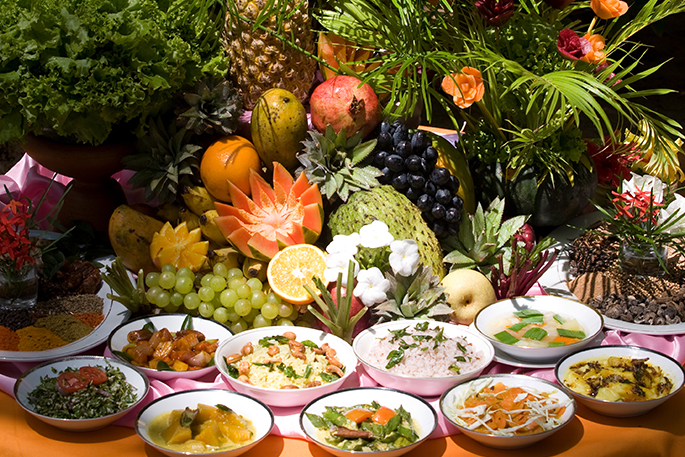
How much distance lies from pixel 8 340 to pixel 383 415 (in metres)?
1.12

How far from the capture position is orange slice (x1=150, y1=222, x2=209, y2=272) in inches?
81.4

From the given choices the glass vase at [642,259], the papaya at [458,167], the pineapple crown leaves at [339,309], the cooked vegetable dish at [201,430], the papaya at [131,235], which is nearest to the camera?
the cooked vegetable dish at [201,430]

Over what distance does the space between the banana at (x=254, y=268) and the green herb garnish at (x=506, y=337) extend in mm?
795

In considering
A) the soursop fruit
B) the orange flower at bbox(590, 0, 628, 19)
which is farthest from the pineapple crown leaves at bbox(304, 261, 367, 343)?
the orange flower at bbox(590, 0, 628, 19)

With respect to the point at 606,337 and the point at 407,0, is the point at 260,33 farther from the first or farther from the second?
the point at 606,337

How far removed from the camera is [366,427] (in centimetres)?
136

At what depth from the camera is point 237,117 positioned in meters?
2.25

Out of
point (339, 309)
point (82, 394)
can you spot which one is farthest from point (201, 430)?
point (339, 309)

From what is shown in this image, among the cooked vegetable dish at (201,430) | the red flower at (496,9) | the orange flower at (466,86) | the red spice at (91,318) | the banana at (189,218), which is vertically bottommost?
the red spice at (91,318)

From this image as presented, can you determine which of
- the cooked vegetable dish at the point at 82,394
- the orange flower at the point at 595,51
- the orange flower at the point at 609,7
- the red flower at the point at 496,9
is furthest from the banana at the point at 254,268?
the orange flower at the point at 609,7

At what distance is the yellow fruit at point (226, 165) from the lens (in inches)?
84.4

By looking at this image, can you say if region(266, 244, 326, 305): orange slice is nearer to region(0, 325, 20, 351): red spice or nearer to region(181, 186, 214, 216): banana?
region(181, 186, 214, 216): banana

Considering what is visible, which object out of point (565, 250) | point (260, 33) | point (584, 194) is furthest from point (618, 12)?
point (260, 33)

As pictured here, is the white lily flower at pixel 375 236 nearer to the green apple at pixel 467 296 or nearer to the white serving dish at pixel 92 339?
the green apple at pixel 467 296
